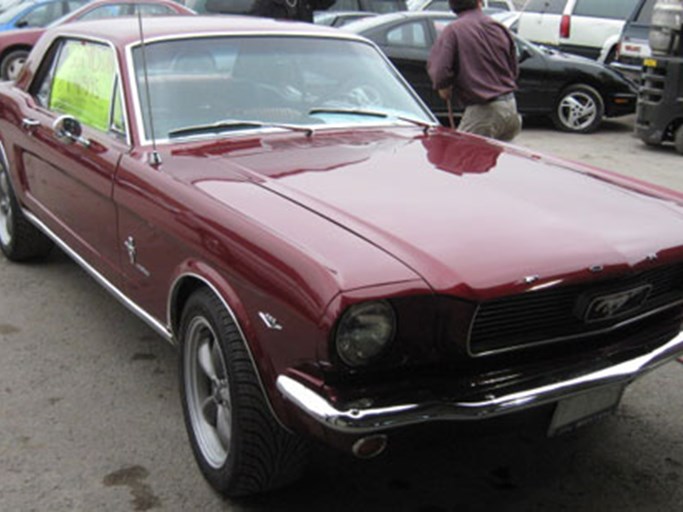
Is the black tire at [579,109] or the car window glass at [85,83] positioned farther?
the black tire at [579,109]

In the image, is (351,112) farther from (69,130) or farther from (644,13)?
(644,13)

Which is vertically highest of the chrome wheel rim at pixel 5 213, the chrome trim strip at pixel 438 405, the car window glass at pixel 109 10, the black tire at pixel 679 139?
the car window glass at pixel 109 10

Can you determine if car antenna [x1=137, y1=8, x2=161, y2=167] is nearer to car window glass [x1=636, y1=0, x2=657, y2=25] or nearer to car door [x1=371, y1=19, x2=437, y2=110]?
car door [x1=371, y1=19, x2=437, y2=110]

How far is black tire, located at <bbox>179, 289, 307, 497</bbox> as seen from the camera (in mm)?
2609

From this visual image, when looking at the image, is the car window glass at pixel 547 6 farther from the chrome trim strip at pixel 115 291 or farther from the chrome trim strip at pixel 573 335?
the chrome trim strip at pixel 573 335

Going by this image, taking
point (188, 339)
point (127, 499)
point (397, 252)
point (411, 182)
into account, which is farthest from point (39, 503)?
point (411, 182)

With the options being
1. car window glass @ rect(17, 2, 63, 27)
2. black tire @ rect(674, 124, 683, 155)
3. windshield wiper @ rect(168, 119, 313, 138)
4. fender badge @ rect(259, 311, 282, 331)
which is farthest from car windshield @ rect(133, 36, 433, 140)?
car window glass @ rect(17, 2, 63, 27)

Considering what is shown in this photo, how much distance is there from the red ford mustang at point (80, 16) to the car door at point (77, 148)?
771cm

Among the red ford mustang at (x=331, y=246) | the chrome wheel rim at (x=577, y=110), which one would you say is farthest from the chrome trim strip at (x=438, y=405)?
the chrome wheel rim at (x=577, y=110)

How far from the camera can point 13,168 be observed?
503 cm

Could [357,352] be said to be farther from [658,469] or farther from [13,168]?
[13,168]

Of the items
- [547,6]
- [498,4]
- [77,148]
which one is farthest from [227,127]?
[498,4]

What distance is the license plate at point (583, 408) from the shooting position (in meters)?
2.56

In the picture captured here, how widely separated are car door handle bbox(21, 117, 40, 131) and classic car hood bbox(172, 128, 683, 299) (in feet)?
5.28
